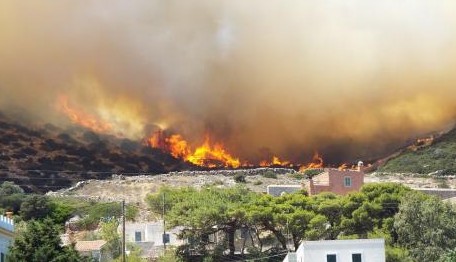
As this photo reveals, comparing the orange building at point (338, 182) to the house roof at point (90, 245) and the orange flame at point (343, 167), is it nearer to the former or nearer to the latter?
the house roof at point (90, 245)

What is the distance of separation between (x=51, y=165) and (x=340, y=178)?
47.8 m

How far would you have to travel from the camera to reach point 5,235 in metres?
47.7

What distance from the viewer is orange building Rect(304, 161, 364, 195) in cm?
8925

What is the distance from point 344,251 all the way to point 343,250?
70 mm

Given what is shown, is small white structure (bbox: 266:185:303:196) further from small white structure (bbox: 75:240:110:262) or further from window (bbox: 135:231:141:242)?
small white structure (bbox: 75:240:110:262)

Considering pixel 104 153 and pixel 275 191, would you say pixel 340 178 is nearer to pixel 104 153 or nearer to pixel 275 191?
pixel 275 191

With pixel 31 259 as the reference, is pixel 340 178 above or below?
above

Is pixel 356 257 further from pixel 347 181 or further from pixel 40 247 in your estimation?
pixel 347 181

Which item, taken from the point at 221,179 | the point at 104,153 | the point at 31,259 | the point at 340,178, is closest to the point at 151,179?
the point at 221,179

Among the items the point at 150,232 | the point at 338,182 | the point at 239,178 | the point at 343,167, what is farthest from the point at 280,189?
the point at 343,167

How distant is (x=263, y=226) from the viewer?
69.9 metres

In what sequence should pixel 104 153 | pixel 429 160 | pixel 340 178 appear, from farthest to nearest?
pixel 104 153 → pixel 429 160 → pixel 340 178

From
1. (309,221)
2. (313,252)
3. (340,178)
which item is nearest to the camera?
(313,252)

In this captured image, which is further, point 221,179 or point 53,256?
point 221,179
